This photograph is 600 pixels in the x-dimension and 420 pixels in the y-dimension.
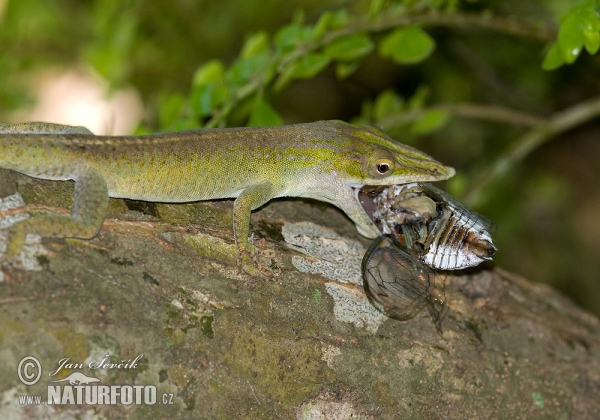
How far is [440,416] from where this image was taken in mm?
3389

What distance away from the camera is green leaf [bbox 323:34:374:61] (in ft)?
15.0

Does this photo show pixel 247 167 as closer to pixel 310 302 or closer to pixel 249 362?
pixel 310 302

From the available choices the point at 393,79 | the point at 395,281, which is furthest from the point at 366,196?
the point at 393,79

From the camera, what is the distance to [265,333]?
3.12 meters

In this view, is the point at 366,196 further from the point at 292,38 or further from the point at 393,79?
the point at 393,79

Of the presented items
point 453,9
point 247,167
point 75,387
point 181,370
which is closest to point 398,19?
point 453,9

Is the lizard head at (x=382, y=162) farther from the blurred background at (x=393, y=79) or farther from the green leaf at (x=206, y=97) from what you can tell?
the green leaf at (x=206, y=97)

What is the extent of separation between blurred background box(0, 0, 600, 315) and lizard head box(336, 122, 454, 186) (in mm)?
750

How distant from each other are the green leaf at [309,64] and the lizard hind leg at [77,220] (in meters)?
1.92

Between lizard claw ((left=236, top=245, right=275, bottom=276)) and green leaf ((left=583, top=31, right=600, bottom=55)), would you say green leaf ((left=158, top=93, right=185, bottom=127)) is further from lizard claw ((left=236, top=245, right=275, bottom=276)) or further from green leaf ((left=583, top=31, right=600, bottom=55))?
green leaf ((left=583, top=31, right=600, bottom=55))

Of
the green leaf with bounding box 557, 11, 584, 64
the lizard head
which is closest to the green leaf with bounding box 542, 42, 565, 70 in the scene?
the green leaf with bounding box 557, 11, 584, 64

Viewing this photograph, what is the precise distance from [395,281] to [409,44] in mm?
2307

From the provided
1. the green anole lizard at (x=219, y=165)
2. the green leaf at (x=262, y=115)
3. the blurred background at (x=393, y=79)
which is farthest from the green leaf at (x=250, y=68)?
the green anole lizard at (x=219, y=165)
